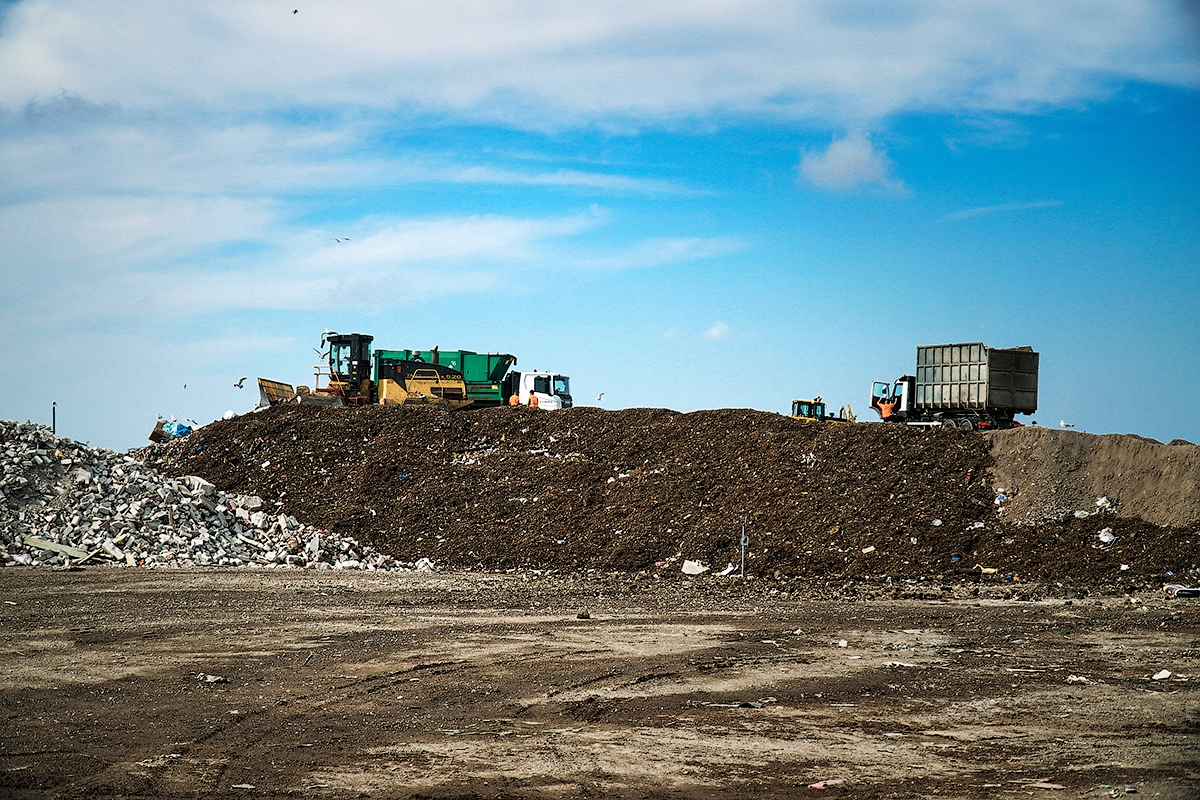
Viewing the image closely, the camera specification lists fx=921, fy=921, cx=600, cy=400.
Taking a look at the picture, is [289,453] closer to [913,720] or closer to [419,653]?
[419,653]

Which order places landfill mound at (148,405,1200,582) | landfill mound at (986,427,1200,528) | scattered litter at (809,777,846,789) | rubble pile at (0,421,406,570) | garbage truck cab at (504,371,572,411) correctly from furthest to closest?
garbage truck cab at (504,371,572,411) < rubble pile at (0,421,406,570) < landfill mound at (986,427,1200,528) < landfill mound at (148,405,1200,582) < scattered litter at (809,777,846,789)

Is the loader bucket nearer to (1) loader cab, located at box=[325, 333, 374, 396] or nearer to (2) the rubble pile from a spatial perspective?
(1) loader cab, located at box=[325, 333, 374, 396]

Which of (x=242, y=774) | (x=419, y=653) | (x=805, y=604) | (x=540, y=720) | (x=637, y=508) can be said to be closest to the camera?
(x=242, y=774)

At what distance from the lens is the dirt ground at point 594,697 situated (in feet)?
19.5

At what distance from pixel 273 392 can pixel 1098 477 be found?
24.2 meters

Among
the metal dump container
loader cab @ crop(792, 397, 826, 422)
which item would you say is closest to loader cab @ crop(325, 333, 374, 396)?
loader cab @ crop(792, 397, 826, 422)

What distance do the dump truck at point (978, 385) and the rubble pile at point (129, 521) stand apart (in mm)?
17712

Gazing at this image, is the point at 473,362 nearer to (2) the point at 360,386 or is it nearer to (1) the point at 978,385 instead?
(2) the point at 360,386

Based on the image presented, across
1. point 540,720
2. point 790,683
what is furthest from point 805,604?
point 540,720

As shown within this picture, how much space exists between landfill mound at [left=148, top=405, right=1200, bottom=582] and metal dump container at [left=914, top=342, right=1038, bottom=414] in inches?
266

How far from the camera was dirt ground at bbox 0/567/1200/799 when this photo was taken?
234 inches

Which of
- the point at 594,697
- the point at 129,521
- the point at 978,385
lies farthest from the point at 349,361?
the point at 594,697

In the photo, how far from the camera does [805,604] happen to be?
14188 millimetres

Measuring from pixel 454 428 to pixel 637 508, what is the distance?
25.6 ft
